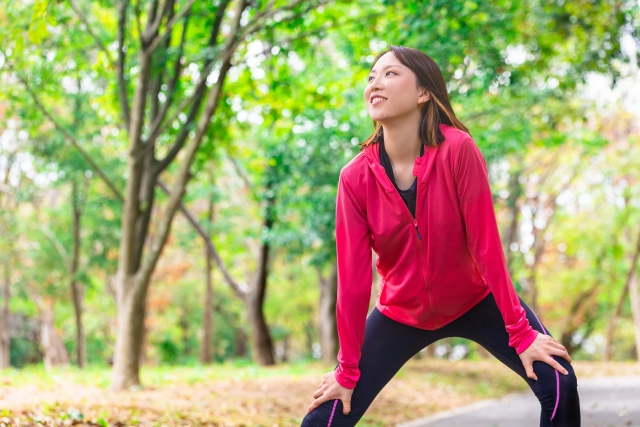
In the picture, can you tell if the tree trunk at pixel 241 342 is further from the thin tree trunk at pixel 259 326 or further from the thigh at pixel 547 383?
the thigh at pixel 547 383

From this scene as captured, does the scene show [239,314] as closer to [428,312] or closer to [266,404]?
[266,404]

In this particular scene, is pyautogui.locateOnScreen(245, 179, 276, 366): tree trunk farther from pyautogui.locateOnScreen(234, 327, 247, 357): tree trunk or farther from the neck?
pyautogui.locateOnScreen(234, 327, 247, 357): tree trunk

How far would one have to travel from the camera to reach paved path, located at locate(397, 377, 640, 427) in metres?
7.16

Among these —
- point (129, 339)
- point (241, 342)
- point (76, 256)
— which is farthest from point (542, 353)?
point (241, 342)

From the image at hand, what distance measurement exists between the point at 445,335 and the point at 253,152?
39.6 ft

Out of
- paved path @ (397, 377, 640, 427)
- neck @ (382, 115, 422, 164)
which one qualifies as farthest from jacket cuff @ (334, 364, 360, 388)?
paved path @ (397, 377, 640, 427)

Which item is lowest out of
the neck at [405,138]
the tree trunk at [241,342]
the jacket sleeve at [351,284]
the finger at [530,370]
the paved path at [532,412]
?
the tree trunk at [241,342]

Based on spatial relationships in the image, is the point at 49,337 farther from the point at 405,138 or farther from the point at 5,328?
the point at 405,138

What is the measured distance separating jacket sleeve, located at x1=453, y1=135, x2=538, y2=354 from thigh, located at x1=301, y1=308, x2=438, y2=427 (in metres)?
0.47

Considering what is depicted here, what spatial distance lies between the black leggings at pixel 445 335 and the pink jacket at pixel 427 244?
73 mm

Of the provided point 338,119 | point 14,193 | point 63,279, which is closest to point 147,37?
point 338,119

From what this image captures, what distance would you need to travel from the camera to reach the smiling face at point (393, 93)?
9.36ft

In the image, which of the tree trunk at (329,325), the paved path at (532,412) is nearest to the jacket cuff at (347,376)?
the paved path at (532,412)

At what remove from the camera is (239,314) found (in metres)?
29.4
